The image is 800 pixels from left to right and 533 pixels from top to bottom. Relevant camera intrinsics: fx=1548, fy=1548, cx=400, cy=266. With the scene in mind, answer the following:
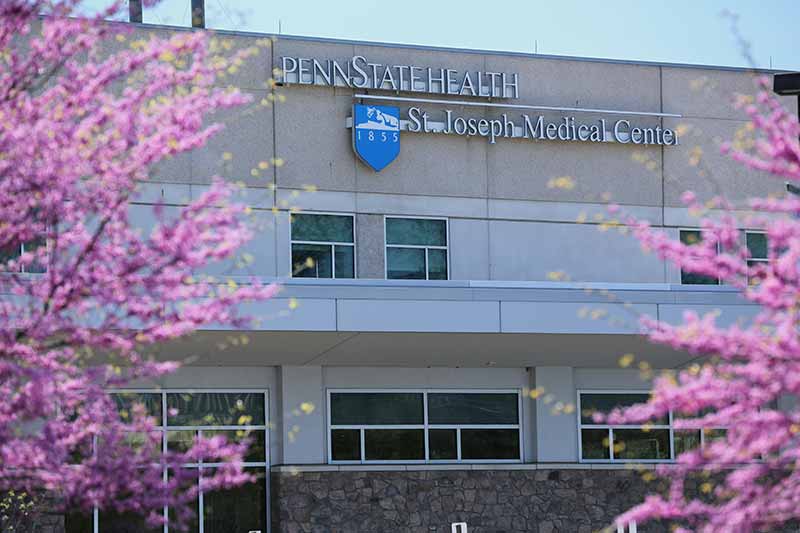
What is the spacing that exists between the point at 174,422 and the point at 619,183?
10.4m

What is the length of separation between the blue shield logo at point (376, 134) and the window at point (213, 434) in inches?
194

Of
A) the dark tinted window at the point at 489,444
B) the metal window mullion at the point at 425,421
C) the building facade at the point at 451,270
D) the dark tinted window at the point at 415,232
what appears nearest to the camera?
the building facade at the point at 451,270

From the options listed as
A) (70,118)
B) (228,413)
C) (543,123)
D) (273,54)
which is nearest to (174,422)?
(228,413)

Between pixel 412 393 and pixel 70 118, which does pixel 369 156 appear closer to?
pixel 412 393

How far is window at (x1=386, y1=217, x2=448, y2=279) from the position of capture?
2973 cm

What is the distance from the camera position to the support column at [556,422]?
Result: 97.8ft

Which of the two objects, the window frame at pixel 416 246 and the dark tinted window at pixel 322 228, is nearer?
the dark tinted window at pixel 322 228

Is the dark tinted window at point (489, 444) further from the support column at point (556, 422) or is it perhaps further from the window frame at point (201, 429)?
the window frame at point (201, 429)

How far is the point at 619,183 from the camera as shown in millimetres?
31516

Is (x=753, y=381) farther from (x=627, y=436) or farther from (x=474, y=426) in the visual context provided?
(x=627, y=436)

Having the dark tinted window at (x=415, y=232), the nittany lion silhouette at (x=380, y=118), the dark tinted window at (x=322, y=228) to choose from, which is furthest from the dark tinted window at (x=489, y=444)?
the nittany lion silhouette at (x=380, y=118)

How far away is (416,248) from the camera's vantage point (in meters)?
29.9

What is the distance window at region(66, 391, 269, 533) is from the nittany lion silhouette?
223 inches

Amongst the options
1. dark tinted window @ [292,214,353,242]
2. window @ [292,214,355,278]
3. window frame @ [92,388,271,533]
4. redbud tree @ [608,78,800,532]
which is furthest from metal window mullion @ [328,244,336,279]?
redbud tree @ [608,78,800,532]
